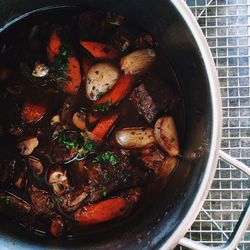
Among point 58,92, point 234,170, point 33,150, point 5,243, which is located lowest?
point 5,243

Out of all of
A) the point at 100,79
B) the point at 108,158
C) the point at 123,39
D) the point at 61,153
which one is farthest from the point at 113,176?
the point at 123,39

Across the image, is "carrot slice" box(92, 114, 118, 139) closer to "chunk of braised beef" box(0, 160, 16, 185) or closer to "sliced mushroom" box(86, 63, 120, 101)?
"sliced mushroom" box(86, 63, 120, 101)

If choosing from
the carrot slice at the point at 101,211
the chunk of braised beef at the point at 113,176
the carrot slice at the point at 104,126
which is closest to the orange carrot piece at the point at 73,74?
the carrot slice at the point at 104,126

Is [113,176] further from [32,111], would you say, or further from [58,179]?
[32,111]

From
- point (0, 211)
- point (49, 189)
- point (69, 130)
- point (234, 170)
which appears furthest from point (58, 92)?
point (234, 170)

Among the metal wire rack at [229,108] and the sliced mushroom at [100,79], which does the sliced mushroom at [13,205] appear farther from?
the metal wire rack at [229,108]

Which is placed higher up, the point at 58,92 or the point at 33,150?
the point at 58,92

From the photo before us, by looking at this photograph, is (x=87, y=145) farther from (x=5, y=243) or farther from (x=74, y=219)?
(x=5, y=243)
